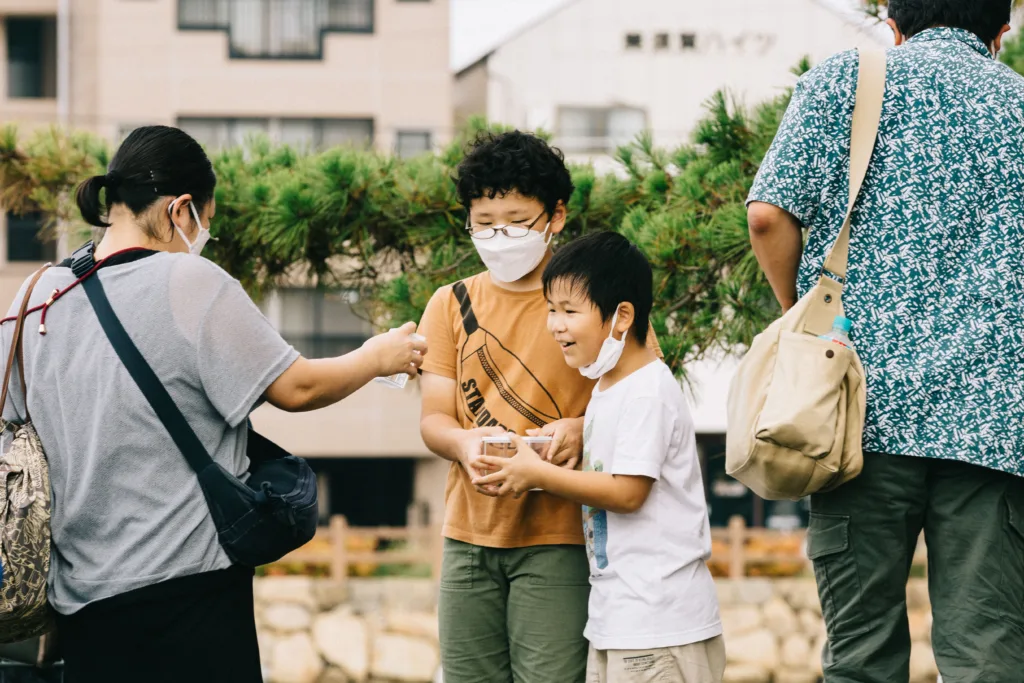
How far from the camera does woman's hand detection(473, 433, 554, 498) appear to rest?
7.56 feet

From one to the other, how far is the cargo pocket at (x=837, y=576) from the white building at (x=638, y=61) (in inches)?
594

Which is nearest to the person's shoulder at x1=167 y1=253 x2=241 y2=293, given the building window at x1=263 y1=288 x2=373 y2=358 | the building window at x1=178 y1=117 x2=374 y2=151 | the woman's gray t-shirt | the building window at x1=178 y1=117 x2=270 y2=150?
the woman's gray t-shirt

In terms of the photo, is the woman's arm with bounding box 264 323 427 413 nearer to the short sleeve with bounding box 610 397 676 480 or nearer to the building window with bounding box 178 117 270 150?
the short sleeve with bounding box 610 397 676 480

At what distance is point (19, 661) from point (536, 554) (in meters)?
1.18

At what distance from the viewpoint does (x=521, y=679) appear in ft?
8.13

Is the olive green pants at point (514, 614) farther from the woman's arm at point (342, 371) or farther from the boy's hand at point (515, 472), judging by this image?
the woman's arm at point (342, 371)

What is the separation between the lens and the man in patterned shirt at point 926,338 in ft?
6.95

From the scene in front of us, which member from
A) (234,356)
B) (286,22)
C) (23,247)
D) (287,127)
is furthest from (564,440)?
(23,247)

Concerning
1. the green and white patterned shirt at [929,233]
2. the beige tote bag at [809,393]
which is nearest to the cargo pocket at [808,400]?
the beige tote bag at [809,393]

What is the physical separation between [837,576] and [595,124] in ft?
51.0

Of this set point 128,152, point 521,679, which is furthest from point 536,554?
point 128,152

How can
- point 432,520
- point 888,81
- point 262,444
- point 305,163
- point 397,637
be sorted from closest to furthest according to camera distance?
point 888,81 → point 262,444 → point 305,163 → point 397,637 → point 432,520

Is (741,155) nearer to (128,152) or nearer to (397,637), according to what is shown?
(128,152)

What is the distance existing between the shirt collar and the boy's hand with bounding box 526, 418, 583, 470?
100cm
